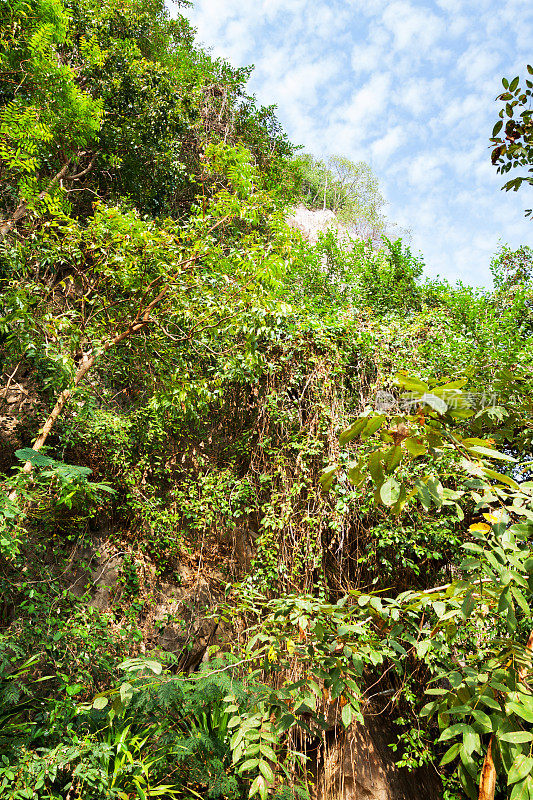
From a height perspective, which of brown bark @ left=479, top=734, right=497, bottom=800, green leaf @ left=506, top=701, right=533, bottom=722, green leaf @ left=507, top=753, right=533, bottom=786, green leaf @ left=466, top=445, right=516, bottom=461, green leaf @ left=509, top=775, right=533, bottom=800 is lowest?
brown bark @ left=479, top=734, right=497, bottom=800

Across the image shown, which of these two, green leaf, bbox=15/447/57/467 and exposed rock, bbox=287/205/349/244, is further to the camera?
exposed rock, bbox=287/205/349/244

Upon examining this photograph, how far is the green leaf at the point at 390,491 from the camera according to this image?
2.97ft

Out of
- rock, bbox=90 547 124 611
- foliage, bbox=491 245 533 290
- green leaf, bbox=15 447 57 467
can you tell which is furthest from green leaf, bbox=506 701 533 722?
foliage, bbox=491 245 533 290

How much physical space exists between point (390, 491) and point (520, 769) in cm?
49

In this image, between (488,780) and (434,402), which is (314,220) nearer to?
(434,402)

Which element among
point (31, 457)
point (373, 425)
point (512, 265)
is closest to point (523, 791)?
point (373, 425)

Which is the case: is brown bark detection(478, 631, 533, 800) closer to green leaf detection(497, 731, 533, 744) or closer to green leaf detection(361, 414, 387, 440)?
green leaf detection(497, 731, 533, 744)

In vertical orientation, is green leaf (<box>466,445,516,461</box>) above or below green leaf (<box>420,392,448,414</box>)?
below

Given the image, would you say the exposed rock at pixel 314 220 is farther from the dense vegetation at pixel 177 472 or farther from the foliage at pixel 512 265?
the dense vegetation at pixel 177 472

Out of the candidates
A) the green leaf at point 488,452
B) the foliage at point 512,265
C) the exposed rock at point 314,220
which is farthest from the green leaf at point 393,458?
the exposed rock at point 314,220

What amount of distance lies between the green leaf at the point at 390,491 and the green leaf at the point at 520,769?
1.52 ft

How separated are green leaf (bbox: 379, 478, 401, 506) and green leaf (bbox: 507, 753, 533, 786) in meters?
0.46

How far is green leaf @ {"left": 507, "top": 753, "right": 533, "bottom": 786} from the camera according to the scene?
28.0 inches

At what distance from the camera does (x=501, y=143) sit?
1.31m
